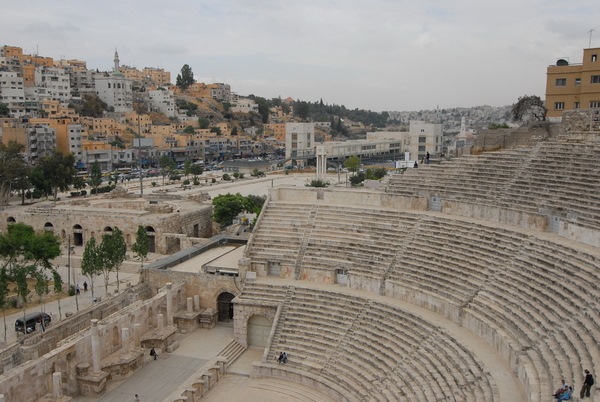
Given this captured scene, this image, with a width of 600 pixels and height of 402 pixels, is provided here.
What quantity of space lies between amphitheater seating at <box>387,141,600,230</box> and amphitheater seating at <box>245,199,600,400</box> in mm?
1725

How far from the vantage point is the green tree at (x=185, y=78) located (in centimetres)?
15812

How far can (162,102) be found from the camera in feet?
425

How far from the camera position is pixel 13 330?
2416 centimetres

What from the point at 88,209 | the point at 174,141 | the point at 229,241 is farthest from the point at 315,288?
the point at 174,141

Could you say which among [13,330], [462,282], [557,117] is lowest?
[13,330]

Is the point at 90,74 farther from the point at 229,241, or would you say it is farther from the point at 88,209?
the point at 229,241

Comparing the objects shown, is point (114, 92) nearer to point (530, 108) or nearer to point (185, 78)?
point (185, 78)

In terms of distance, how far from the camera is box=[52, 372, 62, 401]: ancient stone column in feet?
57.2

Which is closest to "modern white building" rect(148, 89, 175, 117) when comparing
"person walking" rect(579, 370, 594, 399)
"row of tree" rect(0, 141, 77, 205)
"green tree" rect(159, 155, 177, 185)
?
"green tree" rect(159, 155, 177, 185)

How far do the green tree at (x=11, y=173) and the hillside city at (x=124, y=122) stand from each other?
16.8 meters

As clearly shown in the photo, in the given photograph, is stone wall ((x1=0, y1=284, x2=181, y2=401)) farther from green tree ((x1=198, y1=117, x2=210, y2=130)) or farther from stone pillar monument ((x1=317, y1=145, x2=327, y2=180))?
green tree ((x1=198, y1=117, x2=210, y2=130))

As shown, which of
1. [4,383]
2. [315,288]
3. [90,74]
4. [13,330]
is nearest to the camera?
[4,383]

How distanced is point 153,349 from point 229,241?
11.2 metres

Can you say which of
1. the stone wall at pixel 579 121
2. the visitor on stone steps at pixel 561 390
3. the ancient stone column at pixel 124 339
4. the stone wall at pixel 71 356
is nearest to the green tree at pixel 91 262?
the stone wall at pixel 71 356
